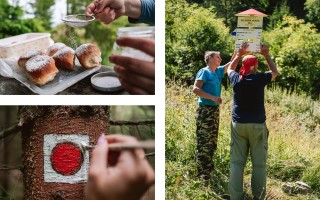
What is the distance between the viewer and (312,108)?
14.4 feet

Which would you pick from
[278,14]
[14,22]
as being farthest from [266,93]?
[14,22]

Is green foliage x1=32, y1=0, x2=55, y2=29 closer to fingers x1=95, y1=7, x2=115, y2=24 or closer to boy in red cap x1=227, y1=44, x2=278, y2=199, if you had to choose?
fingers x1=95, y1=7, x2=115, y2=24

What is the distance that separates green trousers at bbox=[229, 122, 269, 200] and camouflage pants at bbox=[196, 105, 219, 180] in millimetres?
151

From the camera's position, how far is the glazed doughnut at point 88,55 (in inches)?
130

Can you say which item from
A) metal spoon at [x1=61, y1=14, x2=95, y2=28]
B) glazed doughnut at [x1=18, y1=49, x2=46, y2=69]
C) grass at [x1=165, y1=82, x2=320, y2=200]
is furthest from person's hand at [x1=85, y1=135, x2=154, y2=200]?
grass at [x1=165, y1=82, x2=320, y2=200]

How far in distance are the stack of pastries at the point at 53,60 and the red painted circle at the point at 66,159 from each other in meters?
0.40

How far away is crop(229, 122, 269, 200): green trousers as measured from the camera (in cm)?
372

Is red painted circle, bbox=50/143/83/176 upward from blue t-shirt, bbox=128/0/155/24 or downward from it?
downward

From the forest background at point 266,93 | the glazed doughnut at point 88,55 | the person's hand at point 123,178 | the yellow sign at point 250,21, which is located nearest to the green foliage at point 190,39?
the forest background at point 266,93

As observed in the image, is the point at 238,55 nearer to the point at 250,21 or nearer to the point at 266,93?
the point at 250,21

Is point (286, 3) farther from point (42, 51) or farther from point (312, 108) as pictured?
point (42, 51)

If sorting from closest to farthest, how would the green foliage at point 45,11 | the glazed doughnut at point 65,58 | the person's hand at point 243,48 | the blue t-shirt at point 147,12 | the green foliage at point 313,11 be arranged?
1. the glazed doughnut at point 65,58
2. the blue t-shirt at point 147,12
3. the person's hand at point 243,48
4. the green foliage at point 45,11
5. the green foliage at point 313,11

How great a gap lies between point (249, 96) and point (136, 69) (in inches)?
32.4

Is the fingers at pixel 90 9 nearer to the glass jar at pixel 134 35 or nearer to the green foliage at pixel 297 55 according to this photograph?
the glass jar at pixel 134 35
